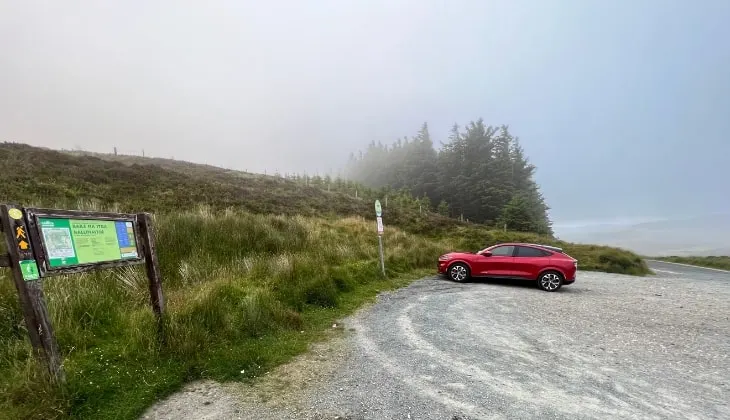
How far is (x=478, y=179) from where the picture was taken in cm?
5288

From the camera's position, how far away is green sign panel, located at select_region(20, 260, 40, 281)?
336 cm

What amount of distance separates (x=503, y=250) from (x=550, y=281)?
5.81ft

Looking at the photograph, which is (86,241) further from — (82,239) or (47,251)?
(47,251)

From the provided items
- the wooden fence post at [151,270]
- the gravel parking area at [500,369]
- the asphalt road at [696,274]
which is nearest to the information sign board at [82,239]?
the wooden fence post at [151,270]

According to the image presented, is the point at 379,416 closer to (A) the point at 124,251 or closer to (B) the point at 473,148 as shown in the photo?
(A) the point at 124,251

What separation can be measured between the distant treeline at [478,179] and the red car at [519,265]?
26633mm

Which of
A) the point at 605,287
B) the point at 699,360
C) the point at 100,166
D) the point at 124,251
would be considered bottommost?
→ the point at 605,287

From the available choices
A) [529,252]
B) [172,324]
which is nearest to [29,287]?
[172,324]

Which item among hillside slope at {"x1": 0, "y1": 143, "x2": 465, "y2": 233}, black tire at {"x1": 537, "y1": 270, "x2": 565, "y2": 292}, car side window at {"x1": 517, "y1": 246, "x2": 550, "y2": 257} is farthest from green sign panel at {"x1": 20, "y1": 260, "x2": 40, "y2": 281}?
black tire at {"x1": 537, "y1": 270, "x2": 565, "y2": 292}

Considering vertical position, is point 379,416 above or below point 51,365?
below

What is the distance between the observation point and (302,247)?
1277 centimetres

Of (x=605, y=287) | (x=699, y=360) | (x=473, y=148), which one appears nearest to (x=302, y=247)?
(x=699, y=360)

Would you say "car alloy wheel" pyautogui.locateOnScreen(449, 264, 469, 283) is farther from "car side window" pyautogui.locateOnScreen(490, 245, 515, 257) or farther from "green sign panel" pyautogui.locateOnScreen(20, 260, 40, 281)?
"green sign panel" pyautogui.locateOnScreen(20, 260, 40, 281)

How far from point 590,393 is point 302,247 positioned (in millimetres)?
9712
